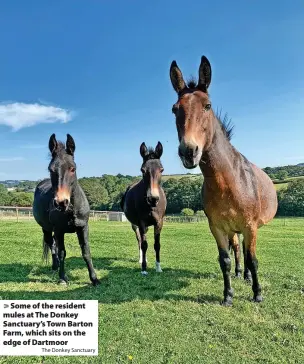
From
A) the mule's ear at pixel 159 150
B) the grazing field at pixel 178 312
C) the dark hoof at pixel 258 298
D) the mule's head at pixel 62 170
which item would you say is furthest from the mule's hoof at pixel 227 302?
the mule's ear at pixel 159 150

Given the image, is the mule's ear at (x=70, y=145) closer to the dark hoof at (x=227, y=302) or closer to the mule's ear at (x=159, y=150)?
the mule's ear at (x=159, y=150)

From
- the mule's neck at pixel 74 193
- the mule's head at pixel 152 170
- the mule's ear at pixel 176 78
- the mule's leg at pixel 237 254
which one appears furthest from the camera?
the mule's leg at pixel 237 254

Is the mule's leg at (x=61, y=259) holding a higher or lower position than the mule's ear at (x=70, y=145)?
lower

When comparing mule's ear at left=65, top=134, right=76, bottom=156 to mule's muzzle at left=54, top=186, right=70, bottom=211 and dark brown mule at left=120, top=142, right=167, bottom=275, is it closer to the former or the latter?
mule's muzzle at left=54, top=186, right=70, bottom=211

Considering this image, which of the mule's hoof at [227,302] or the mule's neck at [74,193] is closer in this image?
the mule's hoof at [227,302]

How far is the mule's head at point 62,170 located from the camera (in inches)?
218

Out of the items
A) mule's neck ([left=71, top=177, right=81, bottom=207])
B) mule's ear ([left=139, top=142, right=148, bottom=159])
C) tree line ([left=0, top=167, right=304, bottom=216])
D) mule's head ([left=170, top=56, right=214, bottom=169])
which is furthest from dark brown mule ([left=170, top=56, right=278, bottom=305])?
tree line ([left=0, top=167, right=304, bottom=216])

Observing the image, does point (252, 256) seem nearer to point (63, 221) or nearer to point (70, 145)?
point (63, 221)

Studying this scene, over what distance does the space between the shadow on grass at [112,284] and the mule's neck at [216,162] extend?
217 centimetres

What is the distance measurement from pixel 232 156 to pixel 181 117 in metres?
1.51

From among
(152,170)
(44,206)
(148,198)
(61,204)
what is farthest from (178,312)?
(44,206)

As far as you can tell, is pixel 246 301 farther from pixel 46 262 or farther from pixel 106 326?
pixel 46 262

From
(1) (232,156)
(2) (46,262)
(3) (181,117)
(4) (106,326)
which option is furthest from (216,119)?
(2) (46,262)

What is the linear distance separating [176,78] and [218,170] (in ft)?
5.17
